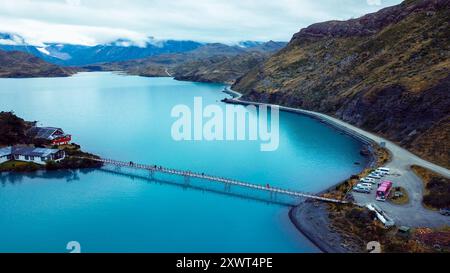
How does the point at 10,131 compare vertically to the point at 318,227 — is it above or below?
above

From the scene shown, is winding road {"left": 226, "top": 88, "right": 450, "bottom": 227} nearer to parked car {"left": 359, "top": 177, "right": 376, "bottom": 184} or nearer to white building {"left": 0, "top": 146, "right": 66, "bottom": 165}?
parked car {"left": 359, "top": 177, "right": 376, "bottom": 184}

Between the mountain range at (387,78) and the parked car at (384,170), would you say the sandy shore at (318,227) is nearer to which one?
the parked car at (384,170)

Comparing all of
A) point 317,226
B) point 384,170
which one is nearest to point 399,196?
point 384,170

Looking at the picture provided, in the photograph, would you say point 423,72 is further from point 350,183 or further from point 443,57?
point 350,183

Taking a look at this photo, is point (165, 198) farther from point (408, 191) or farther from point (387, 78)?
point (387, 78)

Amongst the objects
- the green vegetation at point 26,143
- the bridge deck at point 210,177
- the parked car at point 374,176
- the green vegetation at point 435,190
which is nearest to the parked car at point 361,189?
the bridge deck at point 210,177

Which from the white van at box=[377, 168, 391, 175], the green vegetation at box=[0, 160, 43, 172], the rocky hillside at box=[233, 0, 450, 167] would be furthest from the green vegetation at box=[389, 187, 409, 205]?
the green vegetation at box=[0, 160, 43, 172]
